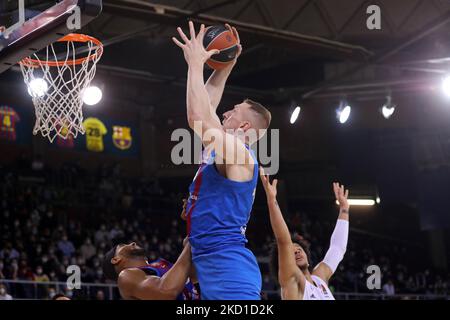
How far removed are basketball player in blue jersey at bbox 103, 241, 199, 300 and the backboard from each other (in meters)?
1.67

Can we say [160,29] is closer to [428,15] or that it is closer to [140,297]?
[428,15]

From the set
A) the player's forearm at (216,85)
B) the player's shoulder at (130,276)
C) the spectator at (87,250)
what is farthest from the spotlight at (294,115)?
the player's shoulder at (130,276)

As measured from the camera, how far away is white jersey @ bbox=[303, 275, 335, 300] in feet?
16.0

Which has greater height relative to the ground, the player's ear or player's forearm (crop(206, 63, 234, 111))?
player's forearm (crop(206, 63, 234, 111))

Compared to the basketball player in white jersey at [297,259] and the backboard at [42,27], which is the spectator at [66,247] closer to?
the backboard at [42,27]

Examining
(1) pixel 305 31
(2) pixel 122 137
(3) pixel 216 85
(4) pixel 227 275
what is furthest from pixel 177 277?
(2) pixel 122 137

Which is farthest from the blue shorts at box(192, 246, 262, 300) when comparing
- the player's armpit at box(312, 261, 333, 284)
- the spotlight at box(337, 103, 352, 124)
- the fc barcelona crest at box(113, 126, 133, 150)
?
the fc barcelona crest at box(113, 126, 133, 150)

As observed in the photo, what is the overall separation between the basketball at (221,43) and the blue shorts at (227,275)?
45.2 inches

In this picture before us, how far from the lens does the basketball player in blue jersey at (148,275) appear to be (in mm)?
3807

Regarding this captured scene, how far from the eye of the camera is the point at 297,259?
5121mm

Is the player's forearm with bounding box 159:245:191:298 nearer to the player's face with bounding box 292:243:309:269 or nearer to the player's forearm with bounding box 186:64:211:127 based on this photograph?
the player's forearm with bounding box 186:64:211:127

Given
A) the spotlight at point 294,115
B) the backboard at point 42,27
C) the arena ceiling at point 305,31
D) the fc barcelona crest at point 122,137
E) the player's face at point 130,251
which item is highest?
the fc barcelona crest at point 122,137

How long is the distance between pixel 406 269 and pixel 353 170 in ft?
11.1

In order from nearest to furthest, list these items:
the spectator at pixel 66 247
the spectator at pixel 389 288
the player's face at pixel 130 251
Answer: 1. the player's face at pixel 130 251
2. the spectator at pixel 66 247
3. the spectator at pixel 389 288
